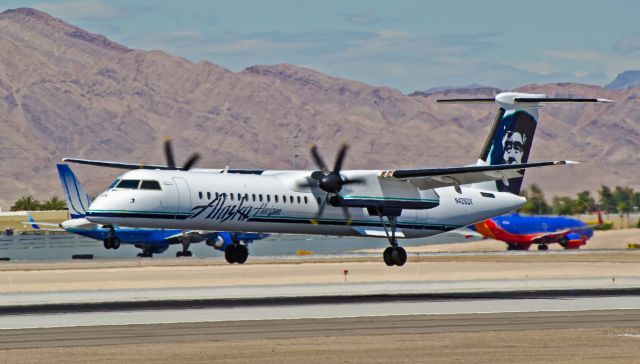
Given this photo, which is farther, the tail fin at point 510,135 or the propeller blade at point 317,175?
the tail fin at point 510,135

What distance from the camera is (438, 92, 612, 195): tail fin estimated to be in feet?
214

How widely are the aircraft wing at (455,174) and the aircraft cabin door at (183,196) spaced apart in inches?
450

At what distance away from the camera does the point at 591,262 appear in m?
95.8

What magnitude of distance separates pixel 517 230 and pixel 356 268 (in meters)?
43.5

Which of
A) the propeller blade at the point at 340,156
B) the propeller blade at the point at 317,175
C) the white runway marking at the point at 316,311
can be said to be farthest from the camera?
the propeller blade at the point at 317,175

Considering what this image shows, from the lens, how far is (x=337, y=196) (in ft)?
188

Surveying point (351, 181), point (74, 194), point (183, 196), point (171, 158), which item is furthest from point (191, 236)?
point (183, 196)

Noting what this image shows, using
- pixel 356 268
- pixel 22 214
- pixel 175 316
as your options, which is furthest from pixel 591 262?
→ pixel 22 214

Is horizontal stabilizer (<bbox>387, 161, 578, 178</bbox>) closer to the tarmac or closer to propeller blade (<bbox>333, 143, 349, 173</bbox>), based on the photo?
propeller blade (<bbox>333, 143, 349, 173</bbox>)

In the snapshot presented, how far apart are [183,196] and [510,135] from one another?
Result: 870 inches

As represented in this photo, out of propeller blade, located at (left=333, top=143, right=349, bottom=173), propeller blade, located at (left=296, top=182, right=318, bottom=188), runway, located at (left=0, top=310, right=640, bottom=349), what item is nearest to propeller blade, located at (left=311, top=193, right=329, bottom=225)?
propeller blade, located at (left=296, top=182, right=318, bottom=188)

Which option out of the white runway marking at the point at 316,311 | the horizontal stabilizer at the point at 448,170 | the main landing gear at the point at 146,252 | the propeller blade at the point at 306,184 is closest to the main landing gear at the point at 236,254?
the propeller blade at the point at 306,184

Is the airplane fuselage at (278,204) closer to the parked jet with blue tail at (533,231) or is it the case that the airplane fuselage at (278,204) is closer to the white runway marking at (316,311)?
the white runway marking at (316,311)

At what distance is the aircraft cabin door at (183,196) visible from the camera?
52.0m
